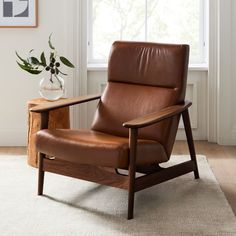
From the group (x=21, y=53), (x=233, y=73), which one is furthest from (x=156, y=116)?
(x=21, y=53)

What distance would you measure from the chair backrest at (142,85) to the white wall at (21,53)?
1144mm

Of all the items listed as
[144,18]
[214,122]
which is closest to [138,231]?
[214,122]

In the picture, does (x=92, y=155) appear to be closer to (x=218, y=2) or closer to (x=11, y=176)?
(x=11, y=176)

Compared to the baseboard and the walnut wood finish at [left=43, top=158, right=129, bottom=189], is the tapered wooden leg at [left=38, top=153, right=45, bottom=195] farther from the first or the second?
the baseboard

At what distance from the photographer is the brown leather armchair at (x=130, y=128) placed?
9.57 ft

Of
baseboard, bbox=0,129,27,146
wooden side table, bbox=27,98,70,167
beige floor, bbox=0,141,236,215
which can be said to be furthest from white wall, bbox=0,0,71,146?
wooden side table, bbox=27,98,70,167

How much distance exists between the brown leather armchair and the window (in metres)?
1.31

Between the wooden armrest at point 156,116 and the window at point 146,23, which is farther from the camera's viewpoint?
the window at point 146,23

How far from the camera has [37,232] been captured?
2670 millimetres

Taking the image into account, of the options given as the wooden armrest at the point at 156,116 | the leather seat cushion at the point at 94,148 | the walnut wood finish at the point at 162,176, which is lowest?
the walnut wood finish at the point at 162,176

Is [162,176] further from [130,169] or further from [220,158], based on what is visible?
[220,158]

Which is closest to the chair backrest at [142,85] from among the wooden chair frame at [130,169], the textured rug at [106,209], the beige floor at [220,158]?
the wooden chair frame at [130,169]

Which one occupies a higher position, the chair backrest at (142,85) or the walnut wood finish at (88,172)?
the chair backrest at (142,85)

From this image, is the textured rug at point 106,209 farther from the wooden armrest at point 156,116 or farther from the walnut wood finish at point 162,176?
the wooden armrest at point 156,116
